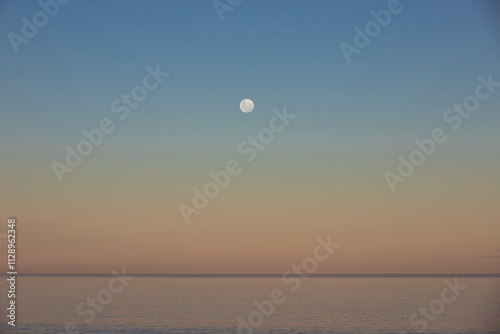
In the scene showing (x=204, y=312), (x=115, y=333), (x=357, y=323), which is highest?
(x=115, y=333)

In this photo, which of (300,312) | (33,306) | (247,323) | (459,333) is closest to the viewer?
(459,333)

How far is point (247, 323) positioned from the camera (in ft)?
221

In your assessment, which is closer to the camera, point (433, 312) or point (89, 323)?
point (89, 323)

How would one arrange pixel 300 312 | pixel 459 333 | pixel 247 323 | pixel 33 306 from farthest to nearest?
pixel 33 306 → pixel 300 312 → pixel 247 323 → pixel 459 333

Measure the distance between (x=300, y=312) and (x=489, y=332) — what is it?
24644 mm

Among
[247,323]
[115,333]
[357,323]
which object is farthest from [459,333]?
[115,333]

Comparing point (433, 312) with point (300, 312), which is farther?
point (433, 312)

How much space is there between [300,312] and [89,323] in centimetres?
2688

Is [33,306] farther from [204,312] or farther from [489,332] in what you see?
[489,332]

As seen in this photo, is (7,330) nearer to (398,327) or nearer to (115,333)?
(115,333)

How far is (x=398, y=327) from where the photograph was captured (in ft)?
215

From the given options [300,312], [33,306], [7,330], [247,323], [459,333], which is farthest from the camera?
[33,306]

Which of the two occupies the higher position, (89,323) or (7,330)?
(7,330)

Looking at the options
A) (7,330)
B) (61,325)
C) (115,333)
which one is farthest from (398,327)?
(7,330)
